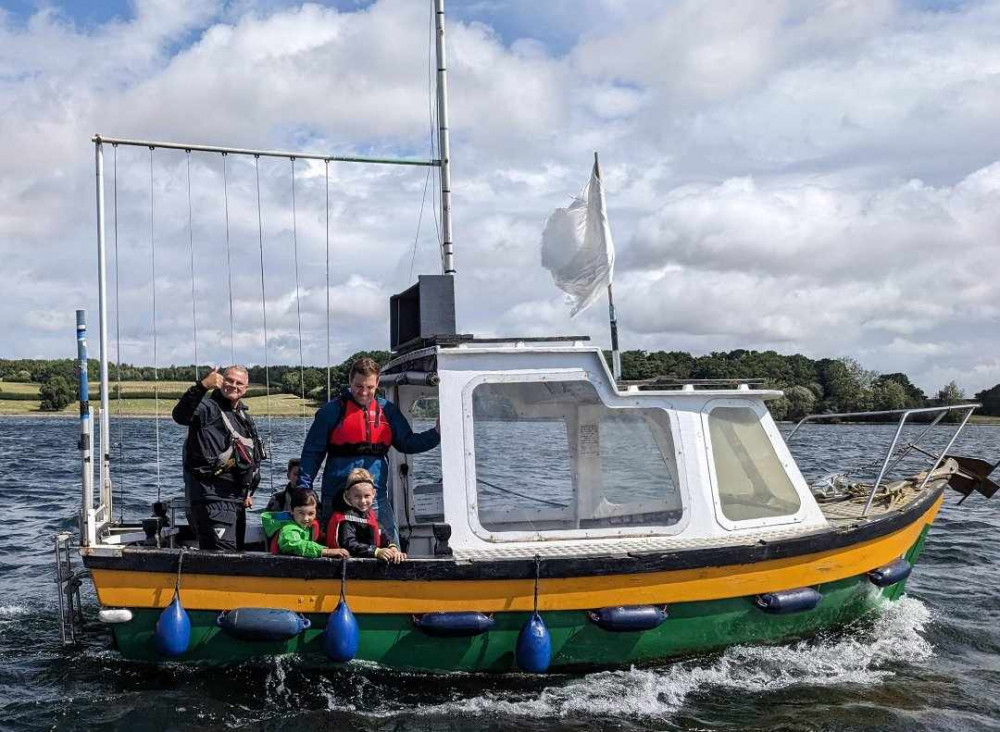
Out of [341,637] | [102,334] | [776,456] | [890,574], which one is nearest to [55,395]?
[102,334]

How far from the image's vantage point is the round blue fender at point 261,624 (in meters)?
→ 5.80

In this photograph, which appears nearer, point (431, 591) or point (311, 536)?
point (431, 591)

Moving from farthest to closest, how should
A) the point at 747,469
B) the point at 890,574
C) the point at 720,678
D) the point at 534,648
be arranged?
the point at 890,574 → the point at 747,469 → the point at 720,678 → the point at 534,648

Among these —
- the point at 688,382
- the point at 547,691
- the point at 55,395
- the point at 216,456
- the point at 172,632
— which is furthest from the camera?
the point at 55,395

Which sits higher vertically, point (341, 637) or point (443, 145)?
point (443, 145)

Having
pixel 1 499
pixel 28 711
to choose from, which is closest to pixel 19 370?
pixel 1 499

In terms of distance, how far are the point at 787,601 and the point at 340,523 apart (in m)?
3.27

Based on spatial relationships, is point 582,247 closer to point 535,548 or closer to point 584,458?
point 584,458

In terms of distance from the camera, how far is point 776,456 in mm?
7059

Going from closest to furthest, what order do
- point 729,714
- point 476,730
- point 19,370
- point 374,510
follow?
point 476,730
point 729,714
point 374,510
point 19,370

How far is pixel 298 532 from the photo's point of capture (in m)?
6.07

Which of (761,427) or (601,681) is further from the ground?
(761,427)

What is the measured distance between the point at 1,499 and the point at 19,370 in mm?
64359

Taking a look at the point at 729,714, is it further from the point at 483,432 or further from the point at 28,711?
the point at 28,711
